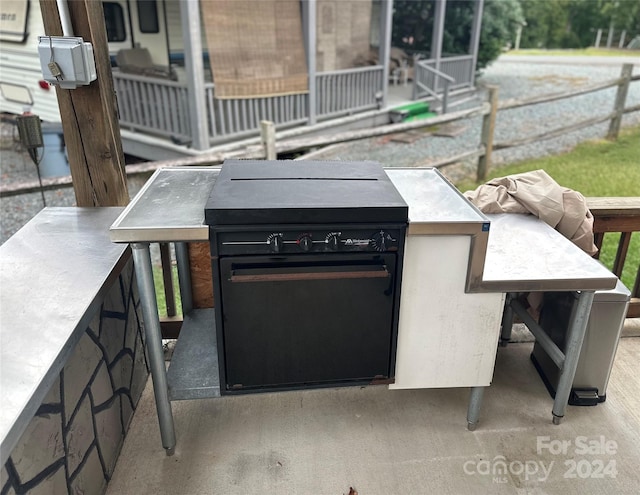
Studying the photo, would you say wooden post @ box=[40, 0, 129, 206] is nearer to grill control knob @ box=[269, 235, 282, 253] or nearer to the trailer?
grill control knob @ box=[269, 235, 282, 253]

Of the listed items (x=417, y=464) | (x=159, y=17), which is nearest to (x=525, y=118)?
(x=159, y=17)

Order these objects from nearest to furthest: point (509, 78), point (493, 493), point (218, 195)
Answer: point (218, 195) < point (493, 493) < point (509, 78)

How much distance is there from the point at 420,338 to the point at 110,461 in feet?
A: 4.68

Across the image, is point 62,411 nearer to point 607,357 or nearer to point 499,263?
point 499,263

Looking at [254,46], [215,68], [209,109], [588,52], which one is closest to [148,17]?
[254,46]

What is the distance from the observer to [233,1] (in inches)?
311

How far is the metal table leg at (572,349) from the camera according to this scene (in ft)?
7.60

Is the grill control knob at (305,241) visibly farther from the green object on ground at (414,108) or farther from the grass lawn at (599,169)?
the green object on ground at (414,108)

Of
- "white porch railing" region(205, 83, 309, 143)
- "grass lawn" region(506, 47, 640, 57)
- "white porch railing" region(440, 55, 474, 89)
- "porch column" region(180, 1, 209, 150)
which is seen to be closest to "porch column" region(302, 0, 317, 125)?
"white porch railing" region(205, 83, 309, 143)

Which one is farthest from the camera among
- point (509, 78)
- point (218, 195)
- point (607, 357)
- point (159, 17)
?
point (509, 78)

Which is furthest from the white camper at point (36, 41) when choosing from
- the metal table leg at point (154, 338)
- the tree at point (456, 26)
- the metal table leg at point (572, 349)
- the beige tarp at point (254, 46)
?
the metal table leg at point (572, 349)

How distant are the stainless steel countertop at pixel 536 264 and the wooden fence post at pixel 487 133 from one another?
210 inches

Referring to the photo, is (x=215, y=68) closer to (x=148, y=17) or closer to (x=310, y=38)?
(x=310, y=38)

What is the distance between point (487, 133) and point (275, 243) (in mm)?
6505
